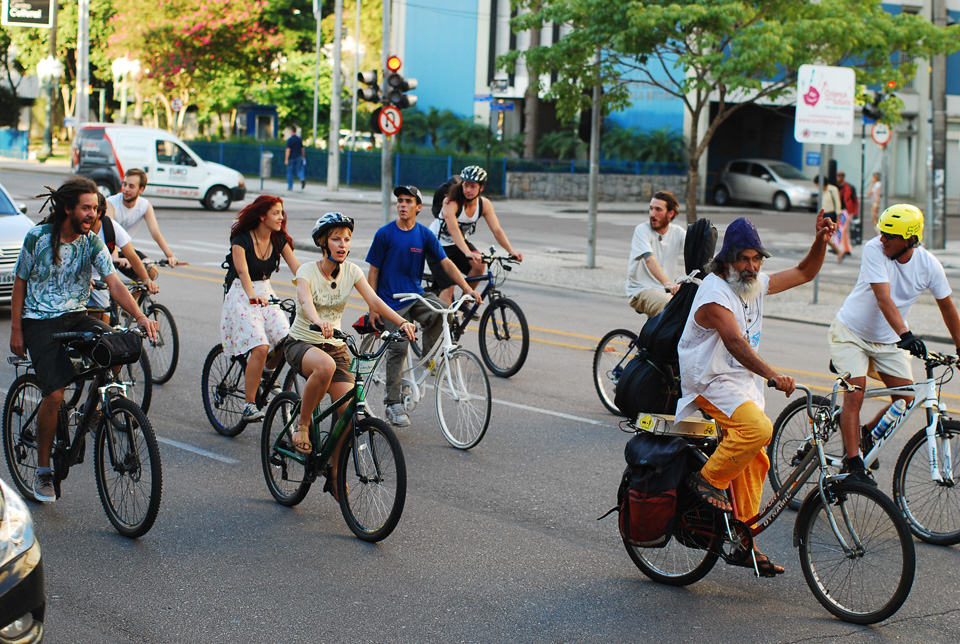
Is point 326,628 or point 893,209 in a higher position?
point 893,209

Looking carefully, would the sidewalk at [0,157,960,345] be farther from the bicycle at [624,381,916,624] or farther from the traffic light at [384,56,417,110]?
the bicycle at [624,381,916,624]

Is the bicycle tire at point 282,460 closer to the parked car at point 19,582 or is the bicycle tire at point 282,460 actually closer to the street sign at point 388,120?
the parked car at point 19,582

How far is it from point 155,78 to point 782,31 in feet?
118

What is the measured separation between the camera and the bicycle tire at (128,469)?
5621 mm

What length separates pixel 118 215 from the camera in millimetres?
10766

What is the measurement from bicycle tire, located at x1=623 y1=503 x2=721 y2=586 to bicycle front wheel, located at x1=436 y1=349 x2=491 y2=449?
7.96ft

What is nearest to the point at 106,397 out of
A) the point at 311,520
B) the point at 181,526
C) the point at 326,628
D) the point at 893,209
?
the point at 181,526

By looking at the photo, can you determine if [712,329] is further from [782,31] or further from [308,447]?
[782,31]

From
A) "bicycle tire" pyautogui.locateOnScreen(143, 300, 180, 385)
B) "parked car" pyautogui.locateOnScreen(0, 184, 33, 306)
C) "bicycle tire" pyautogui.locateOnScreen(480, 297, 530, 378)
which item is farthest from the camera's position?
"parked car" pyautogui.locateOnScreen(0, 184, 33, 306)

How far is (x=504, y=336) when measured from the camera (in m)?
10.4

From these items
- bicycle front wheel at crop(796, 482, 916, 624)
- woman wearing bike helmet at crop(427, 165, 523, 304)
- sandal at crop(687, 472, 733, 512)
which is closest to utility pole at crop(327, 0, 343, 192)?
woman wearing bike helmet at crop(427, 165, 523, 304)

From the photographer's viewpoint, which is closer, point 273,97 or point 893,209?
point 893,209

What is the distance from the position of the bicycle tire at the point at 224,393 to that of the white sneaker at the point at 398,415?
3.37 feet

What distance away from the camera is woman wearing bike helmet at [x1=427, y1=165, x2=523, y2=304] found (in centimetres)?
1059
